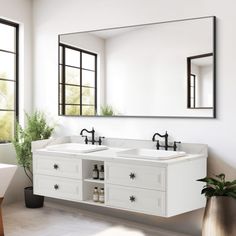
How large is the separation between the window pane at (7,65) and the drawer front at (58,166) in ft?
4.35

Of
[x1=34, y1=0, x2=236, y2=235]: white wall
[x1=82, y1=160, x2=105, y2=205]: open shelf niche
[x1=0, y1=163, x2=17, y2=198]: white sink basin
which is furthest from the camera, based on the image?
[x1=82, y1=160, x2=105, y2=205]: open shelf niche

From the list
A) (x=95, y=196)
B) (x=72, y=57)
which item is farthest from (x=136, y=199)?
(x=72, y=57)

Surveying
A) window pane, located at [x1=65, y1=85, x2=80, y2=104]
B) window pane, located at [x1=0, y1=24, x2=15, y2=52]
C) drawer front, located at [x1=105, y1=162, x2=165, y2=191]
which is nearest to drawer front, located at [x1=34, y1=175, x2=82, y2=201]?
drawer front, located at [x1=105, y1=162, x2=165, y2=191]

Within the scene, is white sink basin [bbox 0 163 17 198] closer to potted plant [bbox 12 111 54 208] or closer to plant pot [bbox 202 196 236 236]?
potted plant [bbox 12 111 54 208]

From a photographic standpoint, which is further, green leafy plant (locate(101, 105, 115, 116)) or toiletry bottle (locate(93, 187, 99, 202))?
green leafy plant (locate(101, 105, 115, 116))

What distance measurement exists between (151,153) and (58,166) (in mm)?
974

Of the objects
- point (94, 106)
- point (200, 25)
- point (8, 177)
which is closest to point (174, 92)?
point (200, 25)

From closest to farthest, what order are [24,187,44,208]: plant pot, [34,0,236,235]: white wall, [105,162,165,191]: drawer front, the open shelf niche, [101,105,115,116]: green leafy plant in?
[105,162,165,191]: drawer front → [34,0,236,235]: white wall → the open shelf niche → [101,105,115,116]: green leafy plant → [24,187,44,208]: plant pot

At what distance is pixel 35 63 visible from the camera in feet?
16.4

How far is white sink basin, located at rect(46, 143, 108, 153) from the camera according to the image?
3861mm

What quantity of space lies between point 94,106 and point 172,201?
5.29 ft

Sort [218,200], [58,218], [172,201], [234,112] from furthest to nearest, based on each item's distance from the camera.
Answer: [58,218] < [234,112] < [172,201] < [218,200]

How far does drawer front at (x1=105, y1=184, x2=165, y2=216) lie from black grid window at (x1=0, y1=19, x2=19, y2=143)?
1.88m

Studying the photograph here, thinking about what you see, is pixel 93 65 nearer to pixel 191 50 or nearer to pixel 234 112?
pixel 191 50
